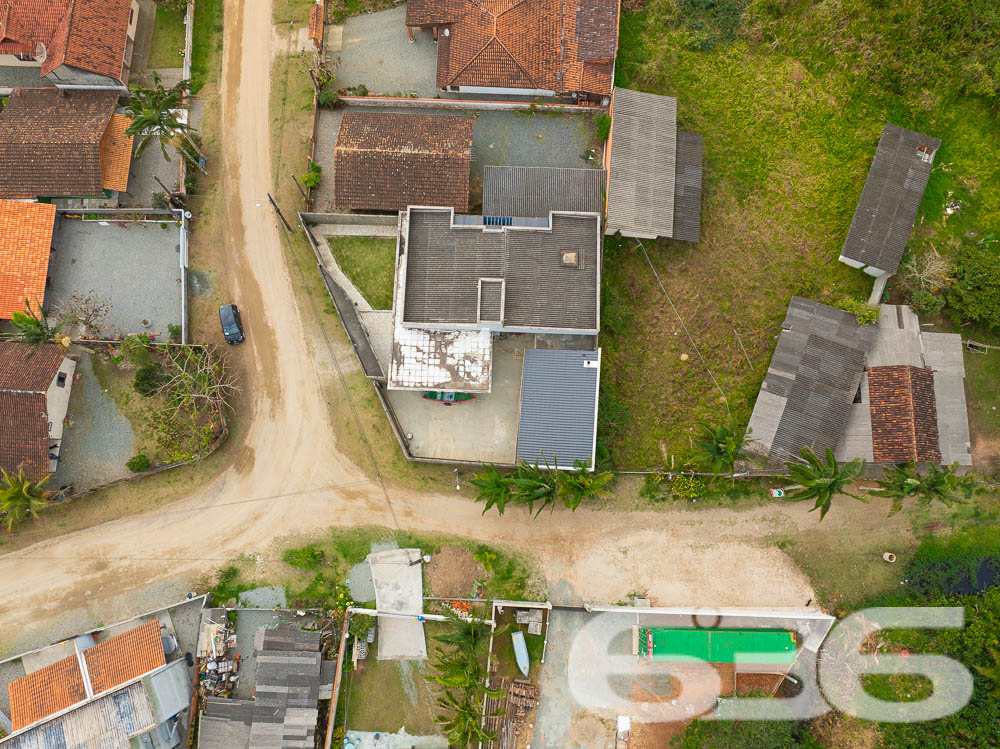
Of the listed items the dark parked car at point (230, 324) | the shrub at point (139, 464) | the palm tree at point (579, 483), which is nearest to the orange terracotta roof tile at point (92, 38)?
the dark parked car at point (230, 324)

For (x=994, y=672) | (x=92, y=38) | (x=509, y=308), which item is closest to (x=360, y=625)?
(x=509, y=308)

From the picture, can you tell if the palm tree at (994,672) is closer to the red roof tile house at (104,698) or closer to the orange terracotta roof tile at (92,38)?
the red roof tile house at (104,698)

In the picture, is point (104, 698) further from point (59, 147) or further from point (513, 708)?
point (59, 147)

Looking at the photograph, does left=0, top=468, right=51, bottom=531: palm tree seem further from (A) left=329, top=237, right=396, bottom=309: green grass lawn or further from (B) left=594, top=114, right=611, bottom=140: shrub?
(B) left=594, top=114, right=611, bottom=140: shrub

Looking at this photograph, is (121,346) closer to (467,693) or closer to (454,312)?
(454,312)

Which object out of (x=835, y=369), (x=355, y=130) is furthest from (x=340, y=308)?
(x=835, y=369)

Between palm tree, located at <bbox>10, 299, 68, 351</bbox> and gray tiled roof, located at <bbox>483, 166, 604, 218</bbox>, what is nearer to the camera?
palm tree, located at <bbox>10, 299, 68, 351</bbox>

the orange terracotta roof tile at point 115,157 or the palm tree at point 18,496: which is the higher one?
the orange terracotta roof tile at point 115,157

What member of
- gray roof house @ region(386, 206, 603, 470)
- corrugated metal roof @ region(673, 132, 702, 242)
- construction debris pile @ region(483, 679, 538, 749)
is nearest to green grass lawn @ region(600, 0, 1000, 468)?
corrugated metal roof @ region(673, 132, 702, 242)
